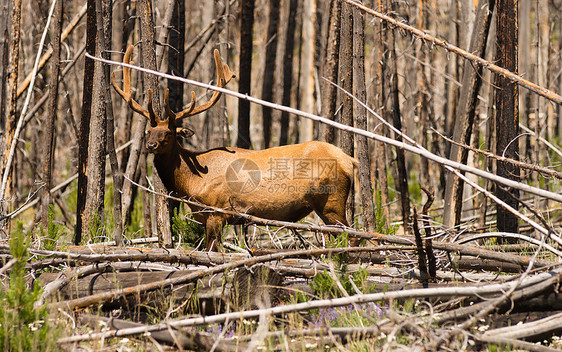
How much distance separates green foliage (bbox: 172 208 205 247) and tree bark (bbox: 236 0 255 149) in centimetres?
271

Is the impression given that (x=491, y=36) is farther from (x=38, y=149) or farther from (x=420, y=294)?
(x=38, y=149)

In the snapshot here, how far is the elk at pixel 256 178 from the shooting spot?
A: 663cm

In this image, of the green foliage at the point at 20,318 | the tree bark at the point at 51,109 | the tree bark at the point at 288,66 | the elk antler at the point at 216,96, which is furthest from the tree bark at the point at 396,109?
the green foliage at the point at 20,318

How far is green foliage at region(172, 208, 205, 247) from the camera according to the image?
274 inches

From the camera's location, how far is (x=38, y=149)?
42.1 ft

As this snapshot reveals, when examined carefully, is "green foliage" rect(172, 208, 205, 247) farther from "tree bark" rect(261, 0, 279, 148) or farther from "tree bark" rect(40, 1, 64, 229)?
"tree bark" rect(261, 0, 279, 148)

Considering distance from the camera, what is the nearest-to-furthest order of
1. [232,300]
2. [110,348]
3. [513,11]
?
[110,348], [232,300], [513,11]

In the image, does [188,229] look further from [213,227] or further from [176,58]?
[176,58]

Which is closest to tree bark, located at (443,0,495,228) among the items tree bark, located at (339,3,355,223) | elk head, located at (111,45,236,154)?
tree bark, located at (339,3,355,223)

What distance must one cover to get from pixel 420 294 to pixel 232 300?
150cm

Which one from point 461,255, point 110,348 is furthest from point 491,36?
point 110,348

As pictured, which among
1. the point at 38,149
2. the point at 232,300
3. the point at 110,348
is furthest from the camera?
the point at 38,149

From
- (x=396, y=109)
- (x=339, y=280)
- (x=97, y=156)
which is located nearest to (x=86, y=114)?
(x=97, y=156)

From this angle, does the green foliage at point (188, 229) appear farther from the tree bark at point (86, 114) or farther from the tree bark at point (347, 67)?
the tree bark at point (347, 67)
